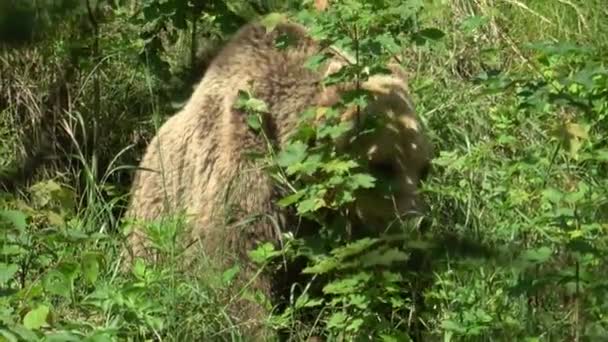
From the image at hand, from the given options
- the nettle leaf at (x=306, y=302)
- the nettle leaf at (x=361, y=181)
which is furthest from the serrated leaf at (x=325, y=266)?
the nettle leaf at (x=361, y=181)

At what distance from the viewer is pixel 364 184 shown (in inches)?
159

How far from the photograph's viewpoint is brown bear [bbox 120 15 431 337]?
14.2 feet

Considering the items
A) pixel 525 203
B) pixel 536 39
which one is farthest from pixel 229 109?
pixel 536 39

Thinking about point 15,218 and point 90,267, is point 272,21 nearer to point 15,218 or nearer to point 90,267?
point 90,267

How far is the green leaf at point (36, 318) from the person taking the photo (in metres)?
3.50

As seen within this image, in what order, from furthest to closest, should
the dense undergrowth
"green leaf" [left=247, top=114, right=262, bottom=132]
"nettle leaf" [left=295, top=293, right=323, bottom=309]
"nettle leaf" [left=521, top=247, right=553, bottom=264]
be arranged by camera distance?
"green leaf" [left=247, top=114, right=262, bottom=132] < "nettle leaf" [left=295, top=293, right=323, bottom=309] < the dense undergrowth < "nettle leaf" [left=521, top=247, right=553, bottom=264]

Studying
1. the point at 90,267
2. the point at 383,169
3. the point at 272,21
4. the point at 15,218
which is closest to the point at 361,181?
the point at 383,169

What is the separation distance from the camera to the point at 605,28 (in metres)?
6.43

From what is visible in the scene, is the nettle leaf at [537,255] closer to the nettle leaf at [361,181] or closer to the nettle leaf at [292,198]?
the nettle leaf at [361,181]

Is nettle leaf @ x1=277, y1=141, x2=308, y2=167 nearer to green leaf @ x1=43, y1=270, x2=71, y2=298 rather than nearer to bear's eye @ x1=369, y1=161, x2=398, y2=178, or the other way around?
bear's eye @ x1=369, y1=161, x2=398, y2=178

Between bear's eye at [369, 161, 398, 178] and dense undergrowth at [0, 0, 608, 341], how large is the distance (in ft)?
0.68

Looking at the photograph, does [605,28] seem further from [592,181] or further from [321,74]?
[321,74]

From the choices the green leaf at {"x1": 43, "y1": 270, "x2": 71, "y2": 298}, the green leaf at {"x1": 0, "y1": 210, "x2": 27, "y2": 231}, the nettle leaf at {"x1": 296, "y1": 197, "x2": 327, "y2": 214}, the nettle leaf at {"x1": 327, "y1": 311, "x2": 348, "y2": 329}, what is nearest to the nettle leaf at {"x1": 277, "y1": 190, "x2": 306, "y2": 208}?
the nettle leaf at {"x1": 296, "y1": 197, "x2": 327, "y2": 214}

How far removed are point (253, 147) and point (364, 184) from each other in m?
0.51
